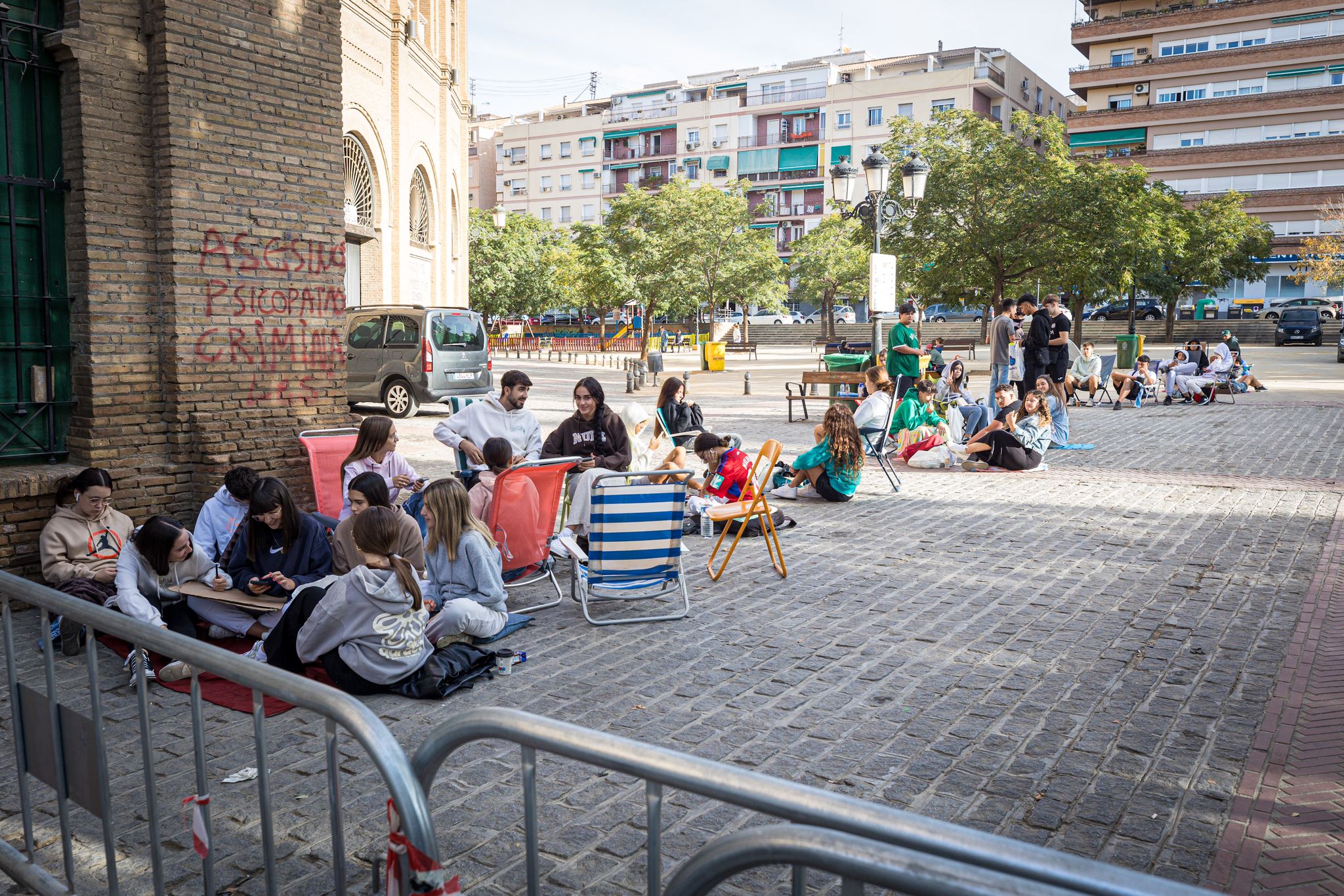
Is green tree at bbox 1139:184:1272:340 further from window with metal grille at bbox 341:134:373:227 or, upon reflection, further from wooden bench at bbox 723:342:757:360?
window with metal grille at bbox 341:134:373:227

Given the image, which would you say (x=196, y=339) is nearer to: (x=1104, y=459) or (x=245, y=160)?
(x=245, y=160)

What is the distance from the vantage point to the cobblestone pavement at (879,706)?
3604 mm

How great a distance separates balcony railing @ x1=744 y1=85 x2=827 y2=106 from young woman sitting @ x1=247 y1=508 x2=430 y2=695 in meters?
76.5

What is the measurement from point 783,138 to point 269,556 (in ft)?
253

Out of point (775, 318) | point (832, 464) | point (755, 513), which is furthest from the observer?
point (775, 318)

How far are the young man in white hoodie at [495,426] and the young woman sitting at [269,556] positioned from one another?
2.14 m

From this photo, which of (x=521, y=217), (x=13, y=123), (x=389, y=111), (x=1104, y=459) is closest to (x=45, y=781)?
(x=13, y=123)

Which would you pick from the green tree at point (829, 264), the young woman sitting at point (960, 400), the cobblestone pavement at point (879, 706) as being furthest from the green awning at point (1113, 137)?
the cobblestone pavement at point (879, 706)

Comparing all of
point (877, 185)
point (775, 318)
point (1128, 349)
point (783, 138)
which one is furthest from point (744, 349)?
point (783, 138)

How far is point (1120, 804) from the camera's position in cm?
386

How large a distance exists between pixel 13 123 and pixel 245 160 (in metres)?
1.48

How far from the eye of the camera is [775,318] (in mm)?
71875

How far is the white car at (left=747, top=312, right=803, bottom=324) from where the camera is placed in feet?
227

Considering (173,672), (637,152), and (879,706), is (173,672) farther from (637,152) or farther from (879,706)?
(637,152)
